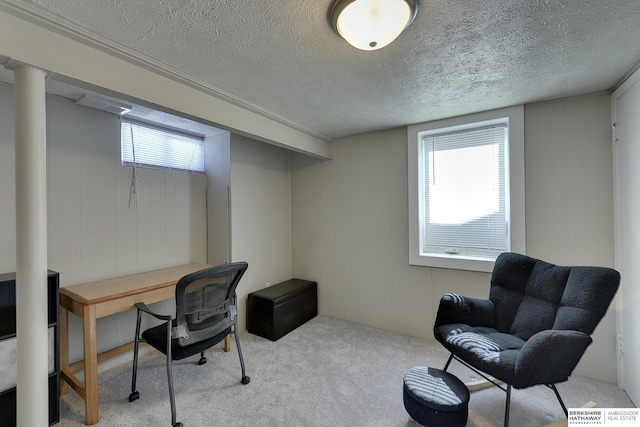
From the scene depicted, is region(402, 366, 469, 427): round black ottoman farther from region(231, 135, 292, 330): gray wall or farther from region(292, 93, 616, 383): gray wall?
region(231, 135, 292, 330): gray wall

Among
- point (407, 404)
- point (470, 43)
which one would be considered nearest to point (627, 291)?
point (407, 404)

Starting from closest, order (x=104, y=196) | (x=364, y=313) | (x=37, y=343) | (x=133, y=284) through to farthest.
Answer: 1. (x=37, y=343)
2. (x=133, y=284)
3. (x=104, y=196)
4. (x=364, y=313)

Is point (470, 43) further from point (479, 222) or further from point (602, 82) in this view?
point (479, 222)

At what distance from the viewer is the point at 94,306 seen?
65.8 inches

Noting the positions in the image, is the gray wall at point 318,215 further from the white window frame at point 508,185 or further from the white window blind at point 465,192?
the white window blind at point 465,192

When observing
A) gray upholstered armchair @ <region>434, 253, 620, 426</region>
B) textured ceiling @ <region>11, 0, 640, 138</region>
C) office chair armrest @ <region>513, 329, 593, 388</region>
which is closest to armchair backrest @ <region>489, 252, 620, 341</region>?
gray upholstered armchair @ <region>434, 253, 620, 426</region>

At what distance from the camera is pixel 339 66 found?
1644 millimetres

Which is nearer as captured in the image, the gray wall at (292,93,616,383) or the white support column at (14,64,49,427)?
the white support column at (14,64,49,427)

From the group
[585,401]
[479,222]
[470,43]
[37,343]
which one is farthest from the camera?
[479,222]

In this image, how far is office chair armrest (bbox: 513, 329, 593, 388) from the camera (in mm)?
1353

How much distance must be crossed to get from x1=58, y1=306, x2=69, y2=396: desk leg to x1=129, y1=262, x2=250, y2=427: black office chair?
52 centimetres

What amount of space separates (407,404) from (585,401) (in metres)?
1.34

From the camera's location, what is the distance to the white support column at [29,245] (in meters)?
1.24

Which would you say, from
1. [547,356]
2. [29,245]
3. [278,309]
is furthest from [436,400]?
[29,245]
